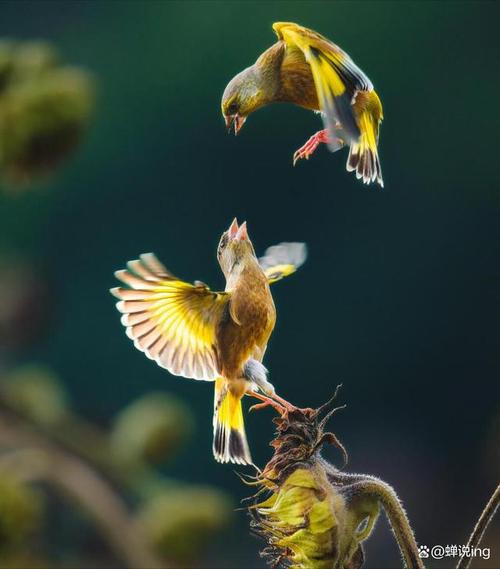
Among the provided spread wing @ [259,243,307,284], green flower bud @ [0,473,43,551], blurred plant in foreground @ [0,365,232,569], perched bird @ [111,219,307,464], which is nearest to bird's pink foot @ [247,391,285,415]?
perched bird @ [111,219,307,464]

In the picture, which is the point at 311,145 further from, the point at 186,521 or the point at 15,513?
the point at 186,521

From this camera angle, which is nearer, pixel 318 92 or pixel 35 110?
pixel 318 92

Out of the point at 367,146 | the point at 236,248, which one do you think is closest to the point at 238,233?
the point at 236,248

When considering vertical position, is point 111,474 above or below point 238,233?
below

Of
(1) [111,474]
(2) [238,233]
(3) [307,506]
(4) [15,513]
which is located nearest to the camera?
(3) [307,506]

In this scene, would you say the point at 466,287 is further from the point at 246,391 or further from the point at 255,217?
the point at 246,391

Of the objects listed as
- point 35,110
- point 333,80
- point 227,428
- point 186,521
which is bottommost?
point 186,521

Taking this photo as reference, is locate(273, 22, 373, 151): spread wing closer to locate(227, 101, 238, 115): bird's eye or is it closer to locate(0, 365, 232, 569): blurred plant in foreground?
locate(227, 101, 238, 115): bird's eye
